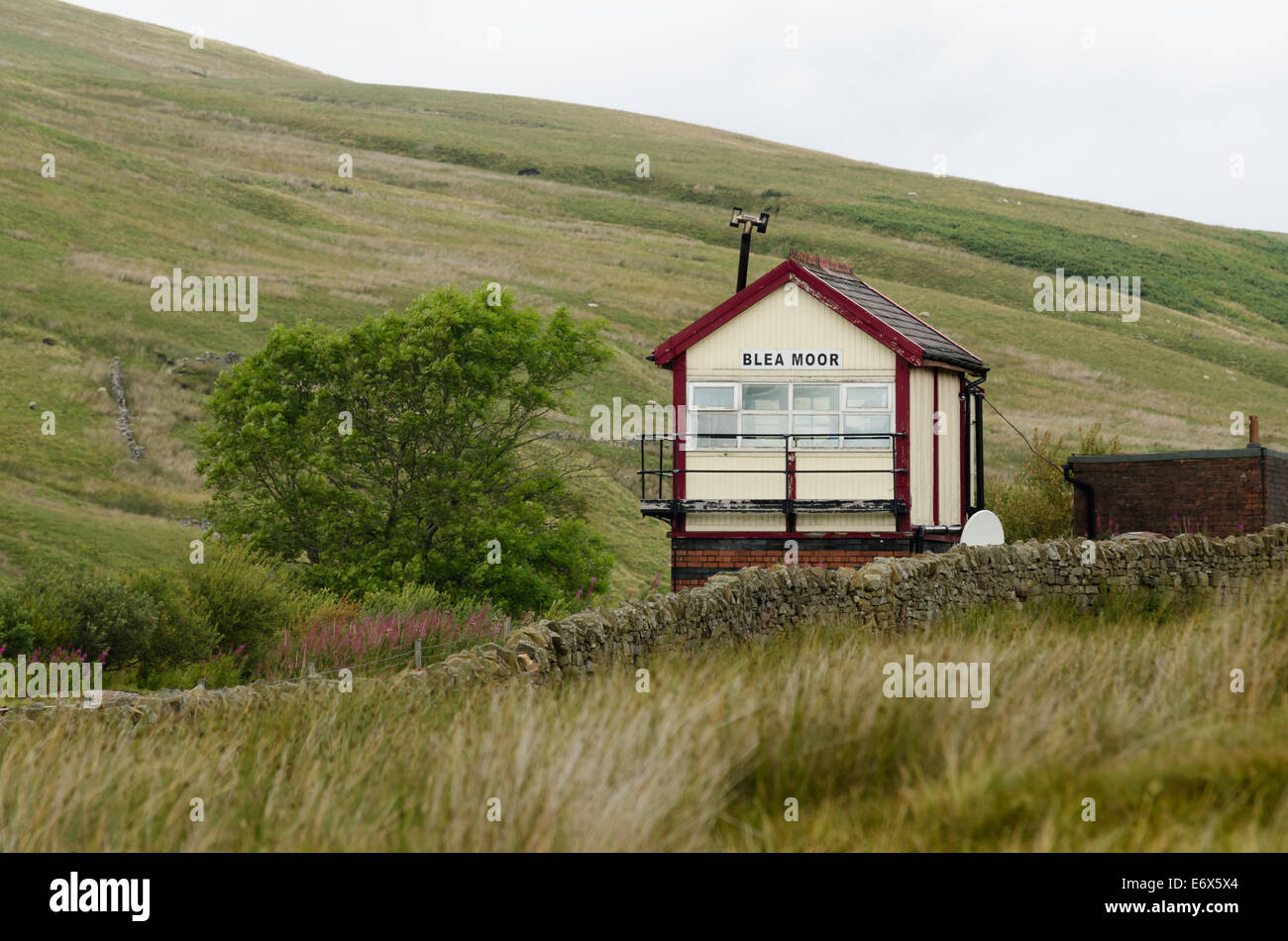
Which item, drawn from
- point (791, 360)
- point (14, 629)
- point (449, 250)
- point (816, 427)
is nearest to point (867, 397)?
point (816, 427)

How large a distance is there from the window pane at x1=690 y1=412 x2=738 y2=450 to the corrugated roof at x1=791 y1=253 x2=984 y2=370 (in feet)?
9.65

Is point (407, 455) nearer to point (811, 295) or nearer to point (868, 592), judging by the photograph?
point (811, 295)

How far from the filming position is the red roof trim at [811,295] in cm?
2409

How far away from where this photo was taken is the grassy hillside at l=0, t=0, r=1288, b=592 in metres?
37.6

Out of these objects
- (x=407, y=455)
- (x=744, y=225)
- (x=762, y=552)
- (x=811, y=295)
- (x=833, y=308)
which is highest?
(x=744, y=225)

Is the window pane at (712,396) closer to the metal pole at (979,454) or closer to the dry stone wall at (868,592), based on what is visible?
the metal pole at (979,454)

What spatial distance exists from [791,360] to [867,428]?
1791 mm

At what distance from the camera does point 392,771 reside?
690 cm

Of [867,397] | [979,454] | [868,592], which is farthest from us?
[979,454]

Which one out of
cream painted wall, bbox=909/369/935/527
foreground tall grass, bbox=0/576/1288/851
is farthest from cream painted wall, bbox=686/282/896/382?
foreground tall grass, bbox=0/576/1288/851

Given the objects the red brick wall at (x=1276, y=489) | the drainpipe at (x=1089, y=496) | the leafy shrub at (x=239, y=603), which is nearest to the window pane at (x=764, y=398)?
the drainpipe at (x=1089, y=496)

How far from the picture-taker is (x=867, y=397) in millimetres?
24438

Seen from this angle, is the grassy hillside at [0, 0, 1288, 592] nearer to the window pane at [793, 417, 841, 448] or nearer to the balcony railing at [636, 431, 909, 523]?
the balcony railing at [636, 431, 909, 523]
